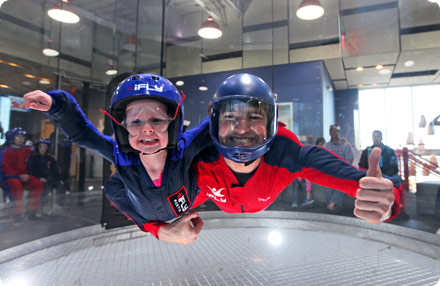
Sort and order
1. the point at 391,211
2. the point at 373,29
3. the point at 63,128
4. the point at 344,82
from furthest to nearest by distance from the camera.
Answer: the point at 344,82, the point at 373,29, the point at 63,128, the point at 391,211

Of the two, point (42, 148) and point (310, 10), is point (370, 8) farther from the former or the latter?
point (42, 148)

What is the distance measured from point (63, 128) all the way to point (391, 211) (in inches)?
89.8

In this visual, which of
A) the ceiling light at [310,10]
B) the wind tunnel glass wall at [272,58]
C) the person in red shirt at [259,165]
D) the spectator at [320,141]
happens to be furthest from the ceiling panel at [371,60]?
the person in red shirt at [259,165]

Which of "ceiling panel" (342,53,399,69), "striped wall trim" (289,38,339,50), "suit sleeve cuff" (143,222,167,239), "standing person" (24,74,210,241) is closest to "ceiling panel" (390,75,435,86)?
"ceiling panel" (342,53,399,69)

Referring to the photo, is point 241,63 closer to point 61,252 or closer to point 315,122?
point 315,122

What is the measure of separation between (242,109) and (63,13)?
4908 mm

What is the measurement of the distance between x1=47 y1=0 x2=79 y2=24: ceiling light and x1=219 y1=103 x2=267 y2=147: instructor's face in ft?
15.0

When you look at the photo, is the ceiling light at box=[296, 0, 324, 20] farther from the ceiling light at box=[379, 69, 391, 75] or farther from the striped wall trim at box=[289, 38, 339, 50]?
the ceiling light at box=[379, 69, 391, 75]

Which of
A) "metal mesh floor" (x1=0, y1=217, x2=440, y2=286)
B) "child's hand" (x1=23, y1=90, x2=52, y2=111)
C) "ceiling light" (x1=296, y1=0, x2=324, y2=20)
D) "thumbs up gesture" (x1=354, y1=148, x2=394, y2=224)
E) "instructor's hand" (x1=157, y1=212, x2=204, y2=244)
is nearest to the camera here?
"thumbs up gesture" (x1=354, y1=148, x2=394, y2=224)

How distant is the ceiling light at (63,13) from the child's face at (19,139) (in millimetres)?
2378

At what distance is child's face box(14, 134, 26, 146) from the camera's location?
418 cm

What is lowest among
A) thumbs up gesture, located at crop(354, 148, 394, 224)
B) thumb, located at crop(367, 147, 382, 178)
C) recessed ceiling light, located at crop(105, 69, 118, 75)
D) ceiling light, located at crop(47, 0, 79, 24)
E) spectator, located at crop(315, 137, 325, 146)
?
thumbs up gesture, located at crop(354, 148, 394, 224)

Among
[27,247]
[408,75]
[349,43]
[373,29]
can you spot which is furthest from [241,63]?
[27,247]

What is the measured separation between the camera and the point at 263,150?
159 centimetres
